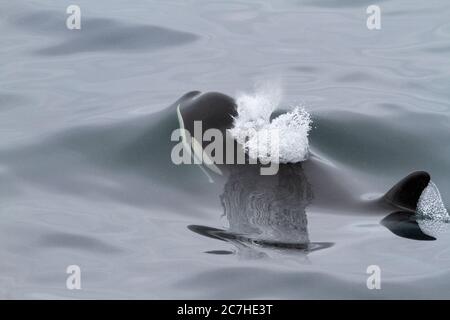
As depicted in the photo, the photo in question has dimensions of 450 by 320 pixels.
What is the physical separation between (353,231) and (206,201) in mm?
1563

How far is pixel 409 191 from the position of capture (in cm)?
909

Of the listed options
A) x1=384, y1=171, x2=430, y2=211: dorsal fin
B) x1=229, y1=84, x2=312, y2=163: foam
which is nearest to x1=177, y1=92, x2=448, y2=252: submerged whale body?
x1=384, y1=171, x2=430, y2=211: dorsal fin

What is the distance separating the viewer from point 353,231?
352 inches

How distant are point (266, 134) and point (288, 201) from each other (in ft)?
3.08

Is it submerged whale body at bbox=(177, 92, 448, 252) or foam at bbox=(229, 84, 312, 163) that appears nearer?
submerged whale body at bbox=(177, 92, 448, 252)

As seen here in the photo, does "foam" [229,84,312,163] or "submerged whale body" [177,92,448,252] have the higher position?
"foam" [229,84,312,163]

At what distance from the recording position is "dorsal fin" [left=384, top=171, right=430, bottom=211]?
29.5ft

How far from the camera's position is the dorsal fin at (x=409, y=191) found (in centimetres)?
898

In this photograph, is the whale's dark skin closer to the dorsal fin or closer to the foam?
the dorsal fin

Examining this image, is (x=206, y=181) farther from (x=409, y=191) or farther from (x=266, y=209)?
(x=409, y=191)

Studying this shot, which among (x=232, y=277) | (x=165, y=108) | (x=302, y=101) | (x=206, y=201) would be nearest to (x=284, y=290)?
(x=232, y=277)

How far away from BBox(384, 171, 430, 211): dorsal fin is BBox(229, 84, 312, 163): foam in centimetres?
Result: 115

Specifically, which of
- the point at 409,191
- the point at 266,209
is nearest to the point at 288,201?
the point at 266,209

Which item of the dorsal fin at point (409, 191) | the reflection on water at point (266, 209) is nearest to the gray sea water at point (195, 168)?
the reflection on water at point (266, 209)
